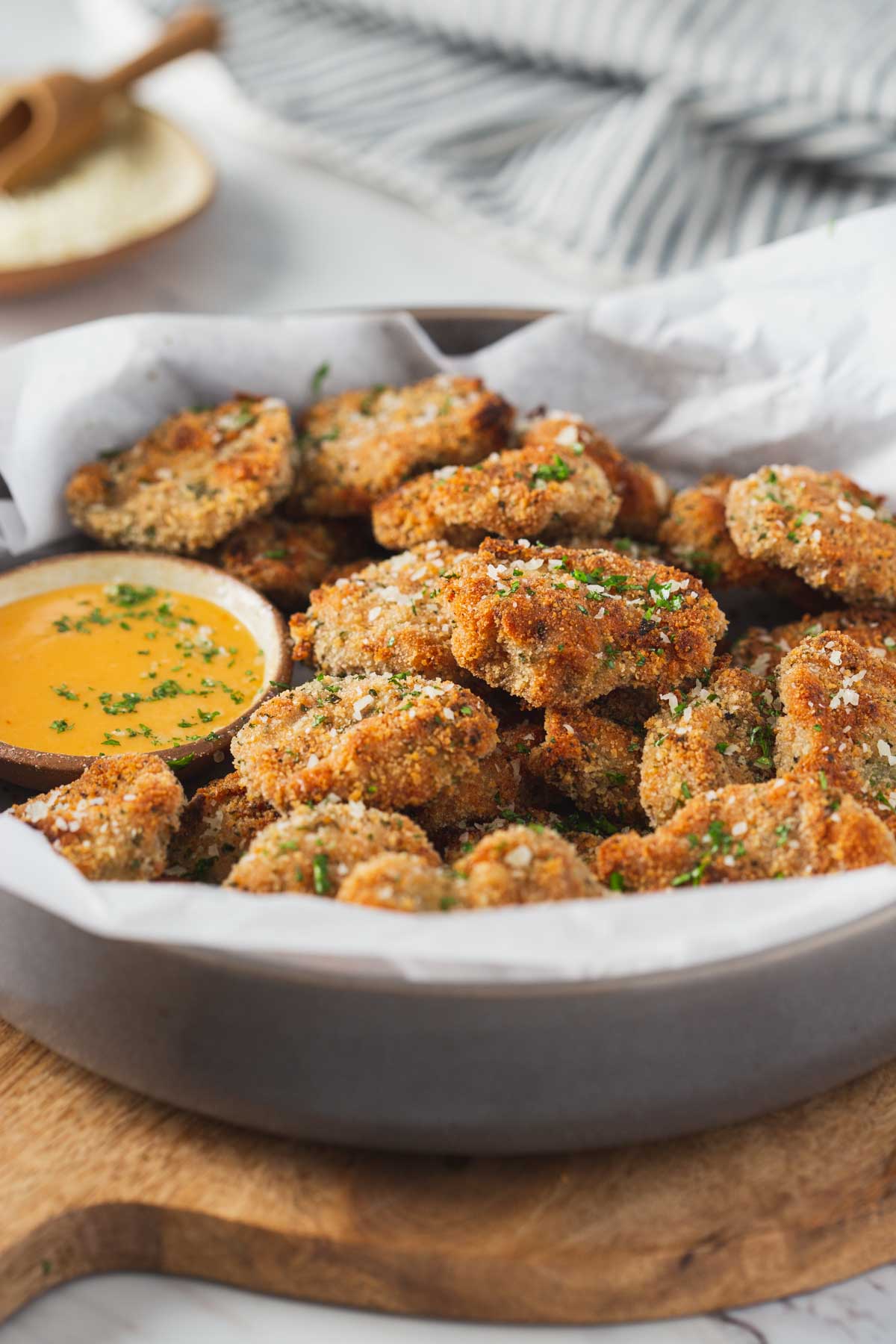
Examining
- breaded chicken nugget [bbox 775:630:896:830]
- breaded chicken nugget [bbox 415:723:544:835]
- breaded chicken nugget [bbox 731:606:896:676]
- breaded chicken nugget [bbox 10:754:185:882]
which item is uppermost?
breaded chicken nugget [bbox 775:630:896:830]

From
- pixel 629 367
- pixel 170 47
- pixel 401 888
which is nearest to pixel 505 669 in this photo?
pixel 401 888

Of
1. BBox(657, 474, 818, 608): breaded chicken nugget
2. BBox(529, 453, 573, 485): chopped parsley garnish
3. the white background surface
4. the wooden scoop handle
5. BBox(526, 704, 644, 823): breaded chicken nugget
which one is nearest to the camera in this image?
BBox(526, 704, 644, 823): breaded chicken nugget

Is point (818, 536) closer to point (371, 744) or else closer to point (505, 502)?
point (505, 502)

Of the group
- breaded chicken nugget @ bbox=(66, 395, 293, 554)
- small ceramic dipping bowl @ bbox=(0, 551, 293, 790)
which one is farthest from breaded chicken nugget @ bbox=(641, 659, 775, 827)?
breaded chicken nugget @ bbox=(66, 395, 293, 554)

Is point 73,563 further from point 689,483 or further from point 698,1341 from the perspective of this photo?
point 698,1341

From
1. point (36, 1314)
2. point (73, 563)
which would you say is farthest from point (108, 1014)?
point (73, 563)

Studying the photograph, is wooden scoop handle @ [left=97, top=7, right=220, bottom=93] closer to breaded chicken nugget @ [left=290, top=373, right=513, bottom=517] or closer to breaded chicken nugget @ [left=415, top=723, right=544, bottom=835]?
breaded chicken nugget @ [left=290, top=373, right=513, bottom=517]

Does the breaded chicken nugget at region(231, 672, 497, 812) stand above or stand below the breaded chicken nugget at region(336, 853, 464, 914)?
below

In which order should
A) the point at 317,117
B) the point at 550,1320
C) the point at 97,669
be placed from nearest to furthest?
the point at 550,1320 → the point at 97,669 → the point at 317,117
